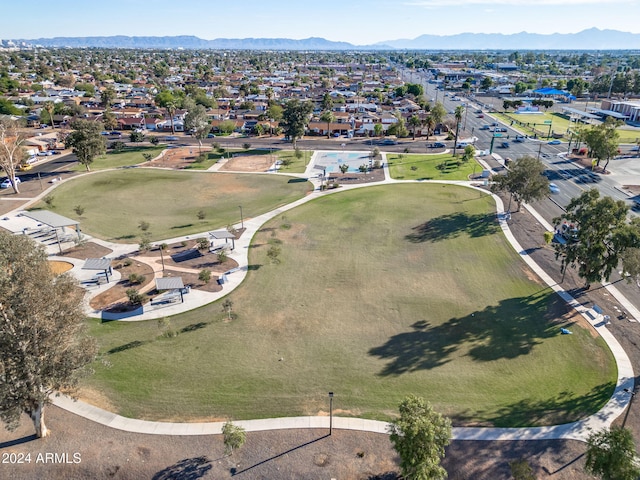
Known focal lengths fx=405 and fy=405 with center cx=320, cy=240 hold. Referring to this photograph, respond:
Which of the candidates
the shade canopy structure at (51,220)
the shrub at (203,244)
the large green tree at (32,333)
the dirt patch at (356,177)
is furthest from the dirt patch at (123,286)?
the dirt patch at (356,177)

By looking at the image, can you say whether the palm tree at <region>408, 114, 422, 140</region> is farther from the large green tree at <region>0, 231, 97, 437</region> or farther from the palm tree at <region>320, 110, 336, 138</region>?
the large green tree at <region>0, 231, 97, 437</region>

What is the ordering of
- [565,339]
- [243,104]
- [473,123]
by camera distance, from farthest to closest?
1. [243,104]
2. [473,123]
3. [565,339]

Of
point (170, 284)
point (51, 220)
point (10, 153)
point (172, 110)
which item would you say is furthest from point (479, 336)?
point (172, 110)

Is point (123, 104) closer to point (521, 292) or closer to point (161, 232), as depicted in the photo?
point (161, 232)

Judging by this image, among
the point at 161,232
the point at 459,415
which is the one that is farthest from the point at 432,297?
the point at 161,232

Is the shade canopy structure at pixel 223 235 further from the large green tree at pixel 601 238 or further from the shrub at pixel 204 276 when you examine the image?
the large green tree at pixel 601 238

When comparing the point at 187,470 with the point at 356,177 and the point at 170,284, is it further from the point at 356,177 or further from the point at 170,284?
the point at 356,177

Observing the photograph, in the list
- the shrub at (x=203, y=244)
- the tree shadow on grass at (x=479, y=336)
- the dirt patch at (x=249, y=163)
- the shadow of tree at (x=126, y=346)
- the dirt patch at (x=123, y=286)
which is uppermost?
the dirt patch at (x=249, y=163)
